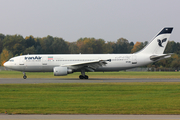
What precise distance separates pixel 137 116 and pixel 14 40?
90.5 metres

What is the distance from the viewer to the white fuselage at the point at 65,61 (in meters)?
32.7

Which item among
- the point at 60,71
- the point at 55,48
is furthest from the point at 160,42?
the point at 55,48

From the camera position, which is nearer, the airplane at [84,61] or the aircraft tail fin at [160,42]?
the airplane at [84,61]

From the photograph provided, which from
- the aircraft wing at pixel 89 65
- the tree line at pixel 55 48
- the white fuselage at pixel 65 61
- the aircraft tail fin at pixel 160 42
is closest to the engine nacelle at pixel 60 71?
the aircraft wing at pixel 89 65

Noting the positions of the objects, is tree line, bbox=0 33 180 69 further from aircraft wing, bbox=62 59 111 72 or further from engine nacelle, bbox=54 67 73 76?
engine nacelle, bbox=54 67 73 76

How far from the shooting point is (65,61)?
32812 mm

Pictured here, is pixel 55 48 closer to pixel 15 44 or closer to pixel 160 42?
pixel 15 44

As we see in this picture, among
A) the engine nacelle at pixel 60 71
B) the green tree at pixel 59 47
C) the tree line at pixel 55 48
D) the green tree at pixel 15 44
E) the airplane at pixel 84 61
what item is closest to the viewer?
the engine nacelle at pixel 60 71

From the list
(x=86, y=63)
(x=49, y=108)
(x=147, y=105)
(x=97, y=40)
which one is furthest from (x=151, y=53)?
(x=97, y=40)

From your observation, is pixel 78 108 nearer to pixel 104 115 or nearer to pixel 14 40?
pixel 104 115

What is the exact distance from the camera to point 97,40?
98750 millimetres

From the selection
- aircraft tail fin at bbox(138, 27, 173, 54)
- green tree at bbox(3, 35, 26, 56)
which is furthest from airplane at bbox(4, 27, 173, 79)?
green tree at bbox(3, 35, 26, 56)

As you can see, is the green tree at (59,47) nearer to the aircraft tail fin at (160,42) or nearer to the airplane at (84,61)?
the airplane at (84,61)

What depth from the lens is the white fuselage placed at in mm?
32656
